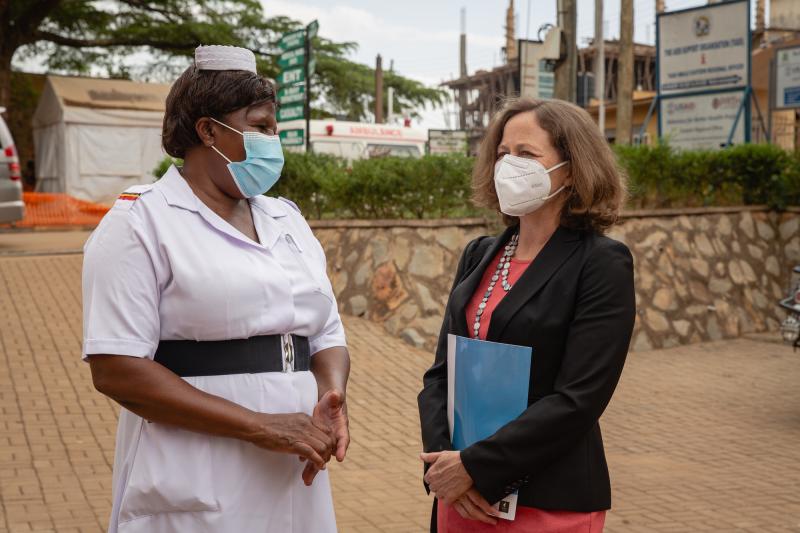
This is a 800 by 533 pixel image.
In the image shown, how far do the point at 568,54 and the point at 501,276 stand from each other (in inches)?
490

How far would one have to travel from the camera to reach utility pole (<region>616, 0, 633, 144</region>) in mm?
22734

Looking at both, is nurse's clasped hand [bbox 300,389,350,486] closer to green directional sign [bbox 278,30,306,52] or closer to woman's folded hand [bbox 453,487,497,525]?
woman's folded hand [bbox 453,487,497,525]

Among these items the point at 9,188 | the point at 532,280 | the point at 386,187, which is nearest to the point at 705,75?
the point at 386,187

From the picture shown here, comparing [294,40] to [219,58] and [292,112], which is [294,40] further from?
[219,58]

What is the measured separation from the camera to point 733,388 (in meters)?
9.16

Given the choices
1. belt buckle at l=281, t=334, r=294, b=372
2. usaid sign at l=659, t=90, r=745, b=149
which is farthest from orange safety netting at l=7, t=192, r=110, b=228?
belt buckle at l=281, t=334, r=294, b=372

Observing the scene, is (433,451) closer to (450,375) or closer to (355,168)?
(450,375)

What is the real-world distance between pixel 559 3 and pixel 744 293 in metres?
5.41

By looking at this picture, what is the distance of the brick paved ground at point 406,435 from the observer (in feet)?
18.1

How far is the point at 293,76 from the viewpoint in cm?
1530

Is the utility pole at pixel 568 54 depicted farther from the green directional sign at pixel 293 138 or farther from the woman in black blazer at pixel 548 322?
the woman in black blazer at pixel 548 322

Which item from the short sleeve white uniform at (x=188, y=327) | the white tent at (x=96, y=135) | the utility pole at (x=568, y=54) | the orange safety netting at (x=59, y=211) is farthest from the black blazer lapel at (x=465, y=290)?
the white tent at (x=96, y=135)

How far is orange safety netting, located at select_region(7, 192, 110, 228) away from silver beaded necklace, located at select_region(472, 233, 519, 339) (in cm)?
1682

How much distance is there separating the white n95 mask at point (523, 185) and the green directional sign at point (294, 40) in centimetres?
1260
